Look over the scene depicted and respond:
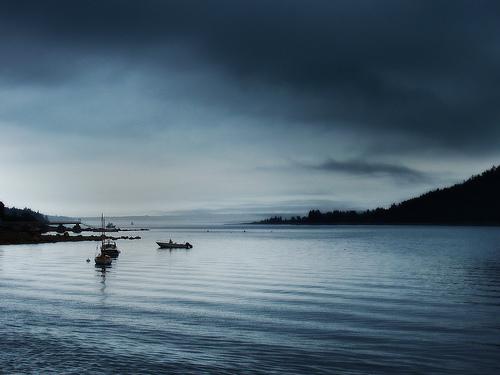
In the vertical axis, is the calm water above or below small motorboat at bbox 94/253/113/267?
below

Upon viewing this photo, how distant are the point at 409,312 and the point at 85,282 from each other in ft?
121

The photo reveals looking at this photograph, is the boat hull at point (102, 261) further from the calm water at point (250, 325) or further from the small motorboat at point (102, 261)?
the calm water at point (250, 325)

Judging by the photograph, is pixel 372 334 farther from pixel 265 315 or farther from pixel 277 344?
pixel 265 315

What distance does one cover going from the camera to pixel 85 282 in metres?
55.5

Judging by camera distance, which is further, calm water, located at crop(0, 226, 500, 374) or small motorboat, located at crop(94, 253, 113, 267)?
small motorboat, located at crop(94, 253, 113, 267)

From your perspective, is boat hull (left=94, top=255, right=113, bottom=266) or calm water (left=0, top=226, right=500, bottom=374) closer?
calm water (left=0, top=226, right=500, bottom=374)

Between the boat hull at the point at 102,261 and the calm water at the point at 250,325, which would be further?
the boat hull at the point at 102,261

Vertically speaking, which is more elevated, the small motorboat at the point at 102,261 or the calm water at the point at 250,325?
the small motorboat at the point at 102,261

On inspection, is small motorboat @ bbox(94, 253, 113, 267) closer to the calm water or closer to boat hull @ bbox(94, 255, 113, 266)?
boat hull @ bbox(94, 255, 113, 266)

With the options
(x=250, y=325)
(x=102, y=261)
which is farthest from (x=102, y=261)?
(x=250, y=325)

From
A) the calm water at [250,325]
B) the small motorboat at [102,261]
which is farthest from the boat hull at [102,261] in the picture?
the calm water at [250,325]

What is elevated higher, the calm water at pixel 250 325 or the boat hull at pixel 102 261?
the boat hull at pixel 102 261

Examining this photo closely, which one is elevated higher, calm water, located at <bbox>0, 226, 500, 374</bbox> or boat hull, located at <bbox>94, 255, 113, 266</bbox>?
boat hull, located at <bbox>94, 255, 113, 266</bbox>

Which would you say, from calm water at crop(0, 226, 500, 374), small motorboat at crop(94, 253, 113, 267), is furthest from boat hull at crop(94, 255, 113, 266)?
calm water at crop(0, 226, 500, 374)
